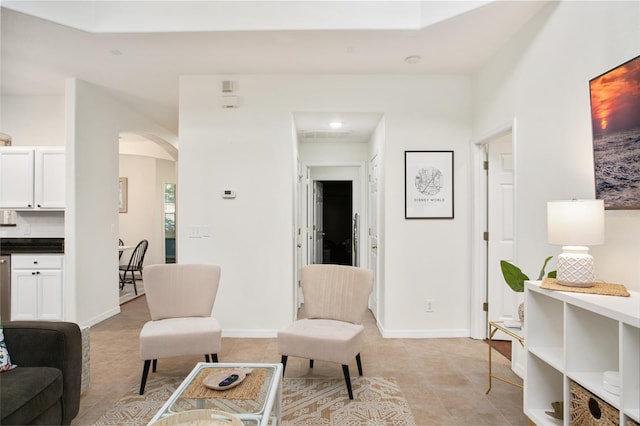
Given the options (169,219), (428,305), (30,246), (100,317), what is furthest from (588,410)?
(169,219)

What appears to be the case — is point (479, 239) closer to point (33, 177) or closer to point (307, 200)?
point (307, 200)

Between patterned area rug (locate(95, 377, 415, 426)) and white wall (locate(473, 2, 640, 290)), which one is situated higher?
white wall (locate(473, 2, 640, 290))

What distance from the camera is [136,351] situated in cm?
340

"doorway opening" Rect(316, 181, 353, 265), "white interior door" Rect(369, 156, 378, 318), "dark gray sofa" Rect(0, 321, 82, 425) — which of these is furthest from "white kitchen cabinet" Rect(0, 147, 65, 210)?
"doorway opening" Rect(316, 181, 353, 265)

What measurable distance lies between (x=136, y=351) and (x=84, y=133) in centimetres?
246

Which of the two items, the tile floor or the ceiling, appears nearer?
the tile floor

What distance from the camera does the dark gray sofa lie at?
5.81 ft

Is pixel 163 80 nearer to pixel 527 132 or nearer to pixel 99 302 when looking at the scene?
pixel 99 302

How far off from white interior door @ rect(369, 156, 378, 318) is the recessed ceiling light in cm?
129

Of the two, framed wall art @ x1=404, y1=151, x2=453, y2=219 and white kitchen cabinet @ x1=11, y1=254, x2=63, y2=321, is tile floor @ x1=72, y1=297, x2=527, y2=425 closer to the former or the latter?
white kitchen cabinet @ x1=11, y1=254, x2=63, y2=321

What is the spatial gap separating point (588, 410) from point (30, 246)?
16.3ft

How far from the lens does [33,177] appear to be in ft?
13.3

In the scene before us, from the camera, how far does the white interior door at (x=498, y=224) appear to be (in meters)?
3.64

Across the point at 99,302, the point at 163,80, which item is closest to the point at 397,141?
the point at 163,80
